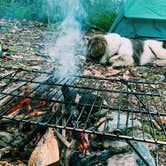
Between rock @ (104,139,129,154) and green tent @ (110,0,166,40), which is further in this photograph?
green tent @ (110,0,166,40)

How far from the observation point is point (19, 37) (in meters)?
8.34

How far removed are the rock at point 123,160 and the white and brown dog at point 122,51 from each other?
3988 millimetres

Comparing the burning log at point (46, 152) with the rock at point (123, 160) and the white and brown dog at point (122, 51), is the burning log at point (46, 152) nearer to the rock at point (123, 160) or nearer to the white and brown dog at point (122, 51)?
the rock at point (123, 160)

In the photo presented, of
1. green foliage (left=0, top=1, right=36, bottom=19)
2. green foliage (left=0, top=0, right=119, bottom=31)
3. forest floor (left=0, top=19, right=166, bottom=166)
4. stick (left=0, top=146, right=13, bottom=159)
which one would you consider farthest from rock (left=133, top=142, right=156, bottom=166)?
green foliage (left=0, top=1, right=36, bottom=19)

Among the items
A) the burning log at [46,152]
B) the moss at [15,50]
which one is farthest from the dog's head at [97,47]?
the burning log at [46,152]

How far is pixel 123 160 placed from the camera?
2.36 metres

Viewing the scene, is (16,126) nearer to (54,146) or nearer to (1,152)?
(1,152)

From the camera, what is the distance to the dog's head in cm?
620

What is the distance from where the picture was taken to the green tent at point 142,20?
24.7ft

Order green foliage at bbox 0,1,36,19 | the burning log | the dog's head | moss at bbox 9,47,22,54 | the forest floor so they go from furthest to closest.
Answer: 1. green foliage at bbox 0,1,36,19
2. moss at bbox 9,47,22,54
3. the dog's head
4. the forest floor
5. the burning log

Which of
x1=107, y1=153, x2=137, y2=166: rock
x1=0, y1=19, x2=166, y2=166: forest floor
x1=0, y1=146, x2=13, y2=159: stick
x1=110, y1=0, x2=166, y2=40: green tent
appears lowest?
x1=0, y1=146, x2=13, y2=159: stick

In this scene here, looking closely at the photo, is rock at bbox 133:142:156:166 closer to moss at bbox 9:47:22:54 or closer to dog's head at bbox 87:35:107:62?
dog's head at bbox 87:35:107:62

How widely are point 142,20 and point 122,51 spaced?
1.90m

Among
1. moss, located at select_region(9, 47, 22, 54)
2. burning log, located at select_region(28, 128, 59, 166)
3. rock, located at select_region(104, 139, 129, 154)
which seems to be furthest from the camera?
moss, located at select_region(9, 47, 22, 54)
